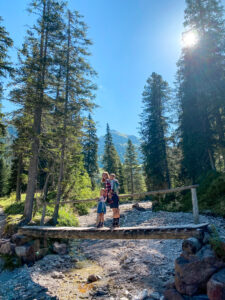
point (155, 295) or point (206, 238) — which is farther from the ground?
point (206, 238)

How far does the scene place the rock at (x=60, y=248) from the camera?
29.7 ft

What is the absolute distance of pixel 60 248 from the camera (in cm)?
917

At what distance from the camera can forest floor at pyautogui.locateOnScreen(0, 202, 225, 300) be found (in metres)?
5.75

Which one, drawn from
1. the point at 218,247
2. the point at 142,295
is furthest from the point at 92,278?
the point at 218,247

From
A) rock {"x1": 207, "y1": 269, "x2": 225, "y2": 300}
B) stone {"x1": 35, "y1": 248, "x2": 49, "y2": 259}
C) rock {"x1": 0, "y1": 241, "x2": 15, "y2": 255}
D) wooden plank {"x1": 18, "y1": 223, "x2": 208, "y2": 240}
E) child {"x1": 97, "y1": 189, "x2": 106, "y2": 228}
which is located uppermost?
child {"x1": 97, "y1": 189, "x2": 106, "y2": 228}

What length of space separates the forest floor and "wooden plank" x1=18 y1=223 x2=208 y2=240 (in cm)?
137

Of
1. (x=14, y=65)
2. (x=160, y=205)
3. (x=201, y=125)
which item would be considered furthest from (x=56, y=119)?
(x=201, y=125)

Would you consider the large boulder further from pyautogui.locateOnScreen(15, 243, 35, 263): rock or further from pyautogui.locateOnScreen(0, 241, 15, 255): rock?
pyautogui.locateOnScreen(0, 241, 15, 255): rock

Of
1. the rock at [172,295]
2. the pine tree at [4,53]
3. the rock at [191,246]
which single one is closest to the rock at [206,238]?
the rock at [191,246]

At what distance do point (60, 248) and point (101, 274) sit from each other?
9.94 feet

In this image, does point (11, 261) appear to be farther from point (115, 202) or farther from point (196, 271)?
point (196, 271)

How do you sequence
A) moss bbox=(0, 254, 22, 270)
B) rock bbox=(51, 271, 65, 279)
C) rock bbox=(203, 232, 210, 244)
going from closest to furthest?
rock bbox=(203, 232, 210, 244)
rock bbox=(51, 271, 65, 279)
moss bbox=(0, 254, 22, 270)

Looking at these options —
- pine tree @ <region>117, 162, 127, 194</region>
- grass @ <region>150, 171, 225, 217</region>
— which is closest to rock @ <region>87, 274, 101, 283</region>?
grass @ <region>150, 171, 225, 217</region>

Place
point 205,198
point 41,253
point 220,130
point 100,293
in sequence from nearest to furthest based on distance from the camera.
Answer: point 100,293 → point 41,253 → point 205,198 → point 220,130
